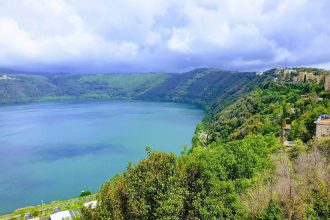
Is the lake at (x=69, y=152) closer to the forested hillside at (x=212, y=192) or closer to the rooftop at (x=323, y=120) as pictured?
the forested hillside at (x=212, y=192)

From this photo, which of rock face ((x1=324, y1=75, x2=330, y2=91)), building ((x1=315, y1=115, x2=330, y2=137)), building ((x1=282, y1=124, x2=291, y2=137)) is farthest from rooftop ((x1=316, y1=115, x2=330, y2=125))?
rock face ((x1=324, y1=75, x2=330, y2=91))

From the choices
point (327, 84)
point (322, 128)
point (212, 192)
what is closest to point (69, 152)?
point (322, 128)

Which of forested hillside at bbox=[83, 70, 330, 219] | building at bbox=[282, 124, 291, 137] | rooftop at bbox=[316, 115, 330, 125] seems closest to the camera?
forested hillside at bbox=[83, 70, 330, 219]

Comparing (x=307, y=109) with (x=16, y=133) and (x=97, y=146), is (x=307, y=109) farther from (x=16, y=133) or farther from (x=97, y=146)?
(x=16, y=133)

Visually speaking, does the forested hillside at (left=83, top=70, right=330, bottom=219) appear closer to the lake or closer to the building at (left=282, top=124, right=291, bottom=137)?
the building at (left=282, top=124, right=291, bottom=137)

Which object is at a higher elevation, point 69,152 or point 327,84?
point 327,84

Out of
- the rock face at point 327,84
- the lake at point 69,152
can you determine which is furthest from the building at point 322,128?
the lake at point 69,152

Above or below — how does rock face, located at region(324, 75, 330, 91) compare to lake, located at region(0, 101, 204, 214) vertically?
above

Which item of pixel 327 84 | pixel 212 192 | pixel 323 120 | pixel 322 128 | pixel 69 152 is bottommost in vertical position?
pixel 69 152

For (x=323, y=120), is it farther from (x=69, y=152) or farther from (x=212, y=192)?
(x=69, y=152)
